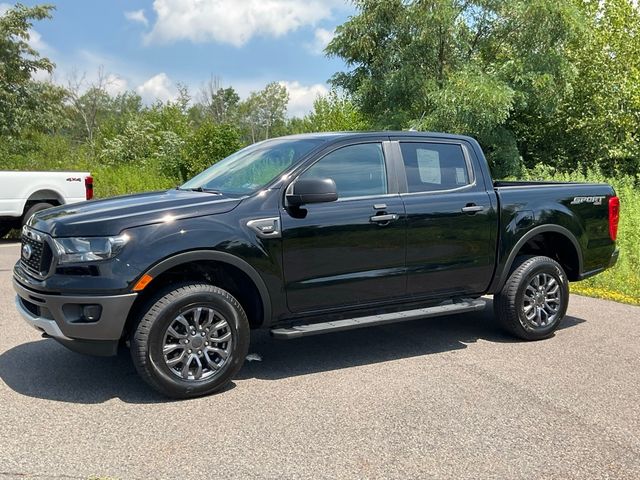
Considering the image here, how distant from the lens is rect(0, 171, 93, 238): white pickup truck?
12711 mm

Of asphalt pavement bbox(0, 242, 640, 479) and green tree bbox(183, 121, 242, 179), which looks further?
green tree bbox(183, 121, 242, 179)

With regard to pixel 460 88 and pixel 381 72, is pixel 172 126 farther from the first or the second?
pixel 460 88

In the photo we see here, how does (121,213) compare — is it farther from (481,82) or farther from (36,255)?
(481,82)

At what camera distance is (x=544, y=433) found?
12.2 ft

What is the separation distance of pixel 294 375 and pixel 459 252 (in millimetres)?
1782

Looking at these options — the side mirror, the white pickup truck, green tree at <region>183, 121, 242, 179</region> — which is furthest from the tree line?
the side mirror

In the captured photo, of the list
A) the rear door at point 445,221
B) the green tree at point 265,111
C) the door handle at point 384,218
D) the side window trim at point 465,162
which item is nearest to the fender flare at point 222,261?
the door handle at point 384,218

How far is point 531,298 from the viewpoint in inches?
229

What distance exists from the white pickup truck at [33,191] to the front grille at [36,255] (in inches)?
355

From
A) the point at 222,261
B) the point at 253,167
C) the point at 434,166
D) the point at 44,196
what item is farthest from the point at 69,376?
the point at 44,196

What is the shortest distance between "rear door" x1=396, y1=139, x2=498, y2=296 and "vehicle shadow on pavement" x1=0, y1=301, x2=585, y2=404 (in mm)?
677

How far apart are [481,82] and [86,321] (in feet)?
57.6

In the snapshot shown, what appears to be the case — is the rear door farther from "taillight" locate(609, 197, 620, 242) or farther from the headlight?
the headlight

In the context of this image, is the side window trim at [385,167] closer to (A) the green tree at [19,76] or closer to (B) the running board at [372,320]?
(B) the running board at [372,320]
